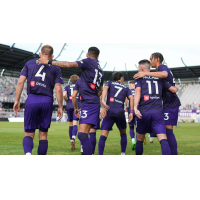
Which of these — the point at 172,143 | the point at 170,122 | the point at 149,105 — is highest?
the point at 149,105

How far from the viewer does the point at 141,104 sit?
394 centimetres

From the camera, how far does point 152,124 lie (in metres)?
3.78

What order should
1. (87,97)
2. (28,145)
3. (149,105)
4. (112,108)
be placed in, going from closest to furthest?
(28,145), (87,97), (149,105), (112,108)

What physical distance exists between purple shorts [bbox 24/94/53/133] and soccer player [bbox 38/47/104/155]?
57 centimetres

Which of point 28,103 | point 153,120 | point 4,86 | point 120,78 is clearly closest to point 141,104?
point 153,120

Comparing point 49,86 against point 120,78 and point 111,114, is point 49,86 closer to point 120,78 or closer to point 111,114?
point 111,114

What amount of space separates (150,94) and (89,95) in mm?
1068

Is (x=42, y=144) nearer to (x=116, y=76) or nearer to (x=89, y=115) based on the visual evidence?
(x=89, y=115)

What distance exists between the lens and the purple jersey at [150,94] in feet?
12.7

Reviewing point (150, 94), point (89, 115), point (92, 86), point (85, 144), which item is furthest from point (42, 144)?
point (150, 94)

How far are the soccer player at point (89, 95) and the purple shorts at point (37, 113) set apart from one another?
1.88 ft

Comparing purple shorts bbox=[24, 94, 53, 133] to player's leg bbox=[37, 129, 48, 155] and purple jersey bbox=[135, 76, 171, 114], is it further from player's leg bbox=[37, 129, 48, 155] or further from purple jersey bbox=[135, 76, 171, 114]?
purple jersey bbox=[135, 76, 171, 114]

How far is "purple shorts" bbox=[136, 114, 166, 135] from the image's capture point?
146 inches
